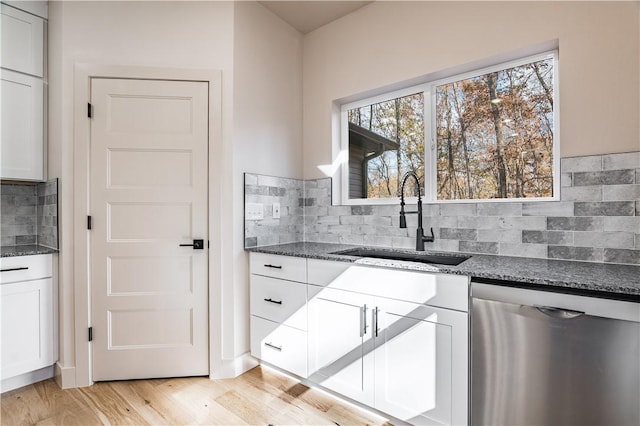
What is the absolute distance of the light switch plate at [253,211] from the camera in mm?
2436

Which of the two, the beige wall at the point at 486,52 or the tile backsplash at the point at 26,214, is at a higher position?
the beige wall at the point at 486,52

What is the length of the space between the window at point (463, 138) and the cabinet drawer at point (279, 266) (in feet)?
2.76

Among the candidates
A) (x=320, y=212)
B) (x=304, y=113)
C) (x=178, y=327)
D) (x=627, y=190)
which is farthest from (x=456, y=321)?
(x=304, y=113)

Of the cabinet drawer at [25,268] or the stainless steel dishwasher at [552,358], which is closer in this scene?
the stainless steel dishwasher at [552,358]

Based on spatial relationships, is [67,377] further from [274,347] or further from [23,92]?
[23,92]

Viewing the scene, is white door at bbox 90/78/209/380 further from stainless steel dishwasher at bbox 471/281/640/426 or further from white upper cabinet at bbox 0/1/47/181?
stainless steel dishwasher at bbox 471/281/640/426

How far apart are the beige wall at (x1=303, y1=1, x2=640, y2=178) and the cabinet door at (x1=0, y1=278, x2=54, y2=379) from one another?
2.14 metres

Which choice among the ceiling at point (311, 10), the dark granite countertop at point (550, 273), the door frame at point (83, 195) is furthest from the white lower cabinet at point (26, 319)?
the ceiling at point (311, 10)

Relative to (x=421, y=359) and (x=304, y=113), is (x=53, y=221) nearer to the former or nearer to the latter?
(x=304, y=113)

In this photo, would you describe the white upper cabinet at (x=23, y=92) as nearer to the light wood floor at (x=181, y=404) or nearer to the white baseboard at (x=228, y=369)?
the light wood floor at (x=181, y=404)

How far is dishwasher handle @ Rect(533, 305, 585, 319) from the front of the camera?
125 centimetres

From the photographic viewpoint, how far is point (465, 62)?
6.99ft

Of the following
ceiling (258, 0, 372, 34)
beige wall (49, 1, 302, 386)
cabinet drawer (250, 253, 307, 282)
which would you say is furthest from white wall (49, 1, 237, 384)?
ceiling (258, 0, 372, 34)

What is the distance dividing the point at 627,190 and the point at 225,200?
2316 millimetres
